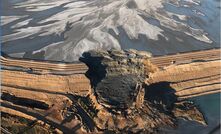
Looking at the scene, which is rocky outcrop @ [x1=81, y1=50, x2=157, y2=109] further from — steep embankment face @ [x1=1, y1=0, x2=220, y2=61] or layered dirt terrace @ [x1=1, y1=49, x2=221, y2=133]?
steep embankment face @ [x1=1, y1=0, x2=220, y2=61]

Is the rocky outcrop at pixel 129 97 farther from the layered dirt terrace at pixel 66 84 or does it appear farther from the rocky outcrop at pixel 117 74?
the layered dirt terrace at pixel 66 84

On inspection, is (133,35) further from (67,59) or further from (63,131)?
(63,131)

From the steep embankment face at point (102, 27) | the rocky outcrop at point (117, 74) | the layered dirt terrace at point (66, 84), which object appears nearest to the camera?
the layered dirt terrace at point (66, 84)

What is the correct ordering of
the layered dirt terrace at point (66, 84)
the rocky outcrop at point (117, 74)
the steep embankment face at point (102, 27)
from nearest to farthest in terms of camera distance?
the layered dirt terrace at point (66, 84), the rocky outcrop at point (117, 74), the steep embankment face at point (102, 27)

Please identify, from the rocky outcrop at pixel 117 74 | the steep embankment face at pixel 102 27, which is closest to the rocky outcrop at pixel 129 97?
the rocky outcrop at pixel 117 74

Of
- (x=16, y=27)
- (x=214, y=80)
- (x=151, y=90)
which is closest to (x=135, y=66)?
(x=151, y=90)

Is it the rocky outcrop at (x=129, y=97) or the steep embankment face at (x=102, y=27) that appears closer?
the rocky outcrop at (x=129, y=97)

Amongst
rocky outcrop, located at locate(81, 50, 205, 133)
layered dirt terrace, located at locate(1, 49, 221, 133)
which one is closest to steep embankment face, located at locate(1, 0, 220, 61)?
layered dirt terrace, located at locate(1, 49, 221, 133)

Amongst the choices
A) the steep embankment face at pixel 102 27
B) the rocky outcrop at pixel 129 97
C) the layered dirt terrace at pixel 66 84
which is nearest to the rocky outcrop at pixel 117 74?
the rocky outcrop at pixel 129 97
